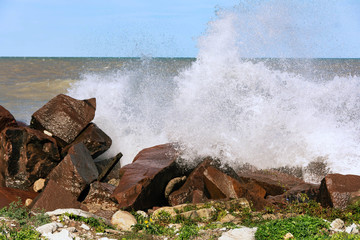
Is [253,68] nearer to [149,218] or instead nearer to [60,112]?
[60,112]

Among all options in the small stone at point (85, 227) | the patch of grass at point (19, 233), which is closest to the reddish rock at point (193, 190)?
the small stone at point (85, 227)

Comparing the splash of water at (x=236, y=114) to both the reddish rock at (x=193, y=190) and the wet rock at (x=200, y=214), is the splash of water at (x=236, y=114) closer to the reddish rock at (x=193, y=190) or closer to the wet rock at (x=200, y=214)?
the reddish rock at (x=193, y=190)

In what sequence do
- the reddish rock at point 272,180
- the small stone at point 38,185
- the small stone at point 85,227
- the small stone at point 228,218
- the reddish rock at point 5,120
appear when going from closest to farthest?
the small stone at point 85,227 → the small stone at point 228,218 → the reddish rock at point 272,180 → the small stone at point 38,185 → the reddish rock at point 5,120

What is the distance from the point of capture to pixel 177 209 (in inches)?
215

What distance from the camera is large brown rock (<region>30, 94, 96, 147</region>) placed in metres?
7.71

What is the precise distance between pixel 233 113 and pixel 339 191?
332 cm

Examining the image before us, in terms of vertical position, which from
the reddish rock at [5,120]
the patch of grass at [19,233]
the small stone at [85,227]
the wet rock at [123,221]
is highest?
the reddish rock at [5,120]

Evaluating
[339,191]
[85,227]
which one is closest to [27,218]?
[85,227]

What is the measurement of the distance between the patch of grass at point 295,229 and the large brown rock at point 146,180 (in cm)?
208

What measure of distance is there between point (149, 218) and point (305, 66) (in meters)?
10.6

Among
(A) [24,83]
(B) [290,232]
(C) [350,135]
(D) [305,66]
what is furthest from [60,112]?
(A) [24,83]

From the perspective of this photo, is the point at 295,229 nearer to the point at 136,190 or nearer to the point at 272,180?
the point at 136,190

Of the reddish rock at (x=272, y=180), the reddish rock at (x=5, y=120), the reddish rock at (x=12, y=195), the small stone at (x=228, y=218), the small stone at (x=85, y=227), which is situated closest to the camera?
the small stone at (x=85, y=227)

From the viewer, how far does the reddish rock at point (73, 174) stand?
20.5 ft
